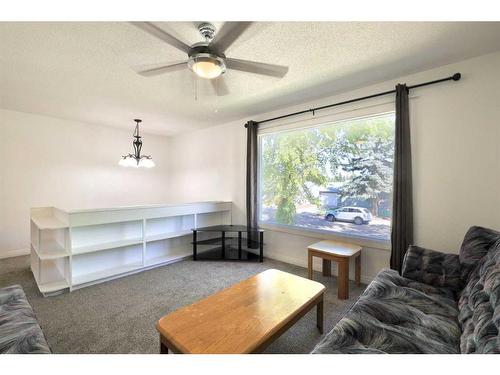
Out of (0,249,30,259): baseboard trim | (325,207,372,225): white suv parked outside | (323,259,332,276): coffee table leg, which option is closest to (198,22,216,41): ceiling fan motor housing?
(325,207,372,225): white suv parked outside

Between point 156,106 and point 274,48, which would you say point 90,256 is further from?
point 274,48

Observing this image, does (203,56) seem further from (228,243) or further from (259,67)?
(228,243)

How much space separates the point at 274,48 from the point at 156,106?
2278 mm

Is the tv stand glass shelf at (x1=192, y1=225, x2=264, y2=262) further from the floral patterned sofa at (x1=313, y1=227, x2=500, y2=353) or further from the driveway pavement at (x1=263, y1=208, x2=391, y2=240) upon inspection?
the floral patterned sofa at (x1=313, y1=227, x2=500, y2=353)

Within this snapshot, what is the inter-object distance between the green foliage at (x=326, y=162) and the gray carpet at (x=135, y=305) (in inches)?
43.8

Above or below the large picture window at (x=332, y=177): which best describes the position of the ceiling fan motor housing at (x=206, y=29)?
above

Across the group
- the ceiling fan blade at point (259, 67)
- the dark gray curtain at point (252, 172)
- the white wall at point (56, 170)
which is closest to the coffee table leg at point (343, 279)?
the dark gray curtain at point (252, 172)

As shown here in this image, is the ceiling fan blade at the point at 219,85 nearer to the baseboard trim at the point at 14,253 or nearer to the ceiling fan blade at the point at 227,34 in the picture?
the ceiling fan blade at the point at 227,34

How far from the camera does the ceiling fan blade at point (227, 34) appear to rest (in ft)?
4.09

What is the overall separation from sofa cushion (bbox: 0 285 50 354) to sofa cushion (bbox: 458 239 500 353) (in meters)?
2.05

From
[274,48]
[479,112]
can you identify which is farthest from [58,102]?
[479,112]

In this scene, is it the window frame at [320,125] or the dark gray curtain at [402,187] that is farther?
the window frame at [320,125]

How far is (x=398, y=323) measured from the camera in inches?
50.9
